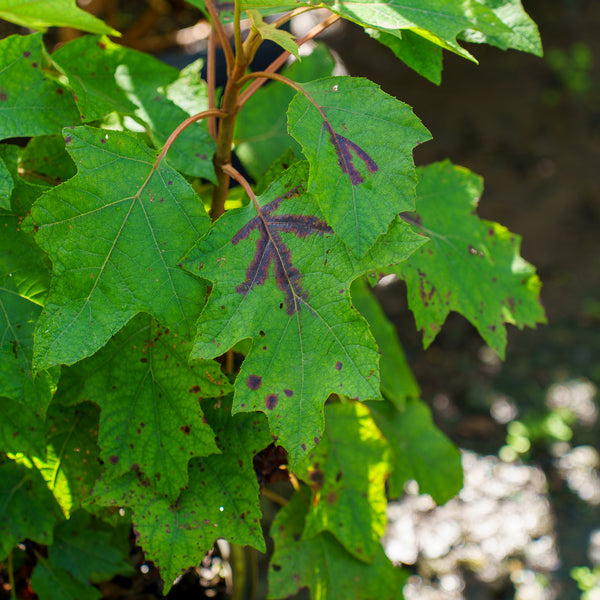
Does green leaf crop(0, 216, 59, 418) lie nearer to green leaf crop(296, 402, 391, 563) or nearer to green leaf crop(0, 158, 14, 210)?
green leaf crop(0, 158, 14, 210)

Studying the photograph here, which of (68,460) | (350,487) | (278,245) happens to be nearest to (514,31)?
(278,245)

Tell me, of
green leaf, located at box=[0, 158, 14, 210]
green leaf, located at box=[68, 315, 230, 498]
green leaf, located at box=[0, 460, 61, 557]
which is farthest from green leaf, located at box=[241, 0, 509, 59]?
green leaf, located at box=[0, 460, 61, 557]

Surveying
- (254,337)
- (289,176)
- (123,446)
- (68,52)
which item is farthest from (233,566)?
(68,52)

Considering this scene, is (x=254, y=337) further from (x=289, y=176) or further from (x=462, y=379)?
(x=462, y=379)

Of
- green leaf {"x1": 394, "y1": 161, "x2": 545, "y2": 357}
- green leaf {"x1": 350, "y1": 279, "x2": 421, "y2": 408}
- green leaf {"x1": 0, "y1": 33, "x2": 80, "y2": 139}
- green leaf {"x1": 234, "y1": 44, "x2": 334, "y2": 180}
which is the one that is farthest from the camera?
green leaf {"x1": 350, "y1": 279, "x2": 421, "y2": 408}

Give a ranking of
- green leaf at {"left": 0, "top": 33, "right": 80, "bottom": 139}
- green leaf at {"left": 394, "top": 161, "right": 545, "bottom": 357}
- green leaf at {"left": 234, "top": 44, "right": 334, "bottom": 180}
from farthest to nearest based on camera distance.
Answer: green leaf at {"left": 234, "top": 44, "right": 334, "bottom": 180}, green leaf at {"left": 394, "top": 161, "right": 545, "bottom": 357}, green leaf at {"left": 0, "top": 33, "right": 80, "bottom": 139}

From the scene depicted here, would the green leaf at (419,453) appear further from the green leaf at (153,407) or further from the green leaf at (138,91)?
the green leaf at (138,91)
